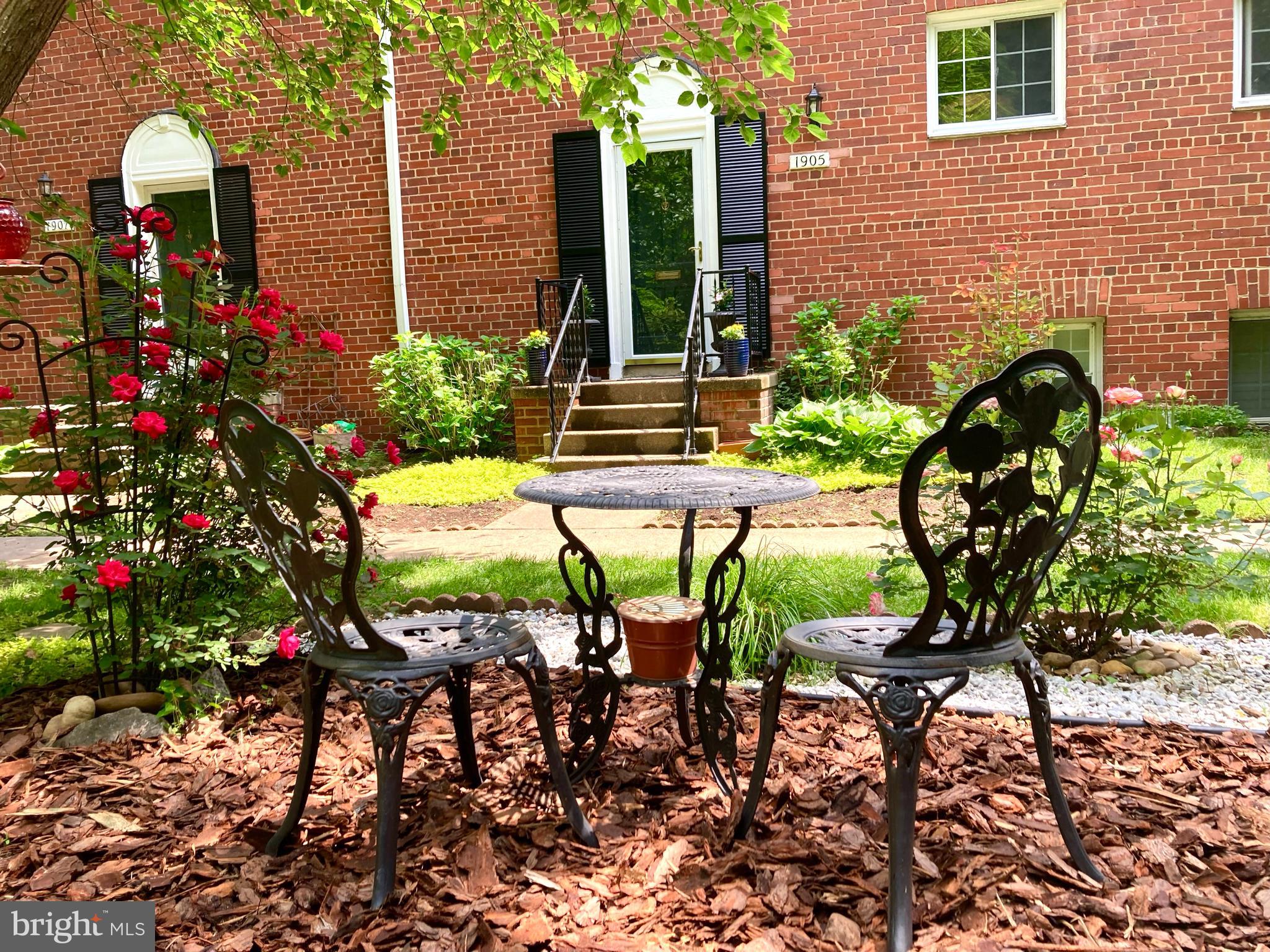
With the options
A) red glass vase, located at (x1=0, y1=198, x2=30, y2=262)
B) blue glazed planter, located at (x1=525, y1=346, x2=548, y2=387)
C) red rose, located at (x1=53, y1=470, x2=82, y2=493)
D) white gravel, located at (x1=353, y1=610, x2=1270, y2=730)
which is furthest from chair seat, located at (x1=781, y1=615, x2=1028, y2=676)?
blue glazed planter, located at (x1=525, y1=346, x2=548, y2=387)

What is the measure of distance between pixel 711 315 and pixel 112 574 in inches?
241

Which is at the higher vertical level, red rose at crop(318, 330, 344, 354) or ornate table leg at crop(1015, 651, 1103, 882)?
red rose at crop(318, 330, 344, 354)

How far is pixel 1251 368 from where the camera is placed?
7945 millimetres

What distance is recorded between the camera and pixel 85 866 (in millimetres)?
2004

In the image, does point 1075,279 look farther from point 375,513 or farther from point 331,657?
point 331,657

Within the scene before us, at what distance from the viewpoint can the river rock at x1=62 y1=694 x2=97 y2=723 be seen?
2678mm

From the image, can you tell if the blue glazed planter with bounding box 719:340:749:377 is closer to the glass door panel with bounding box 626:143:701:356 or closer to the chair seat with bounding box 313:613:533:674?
the glass door panel with bounding box 626:143:701:356

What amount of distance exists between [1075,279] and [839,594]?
19.1 ft

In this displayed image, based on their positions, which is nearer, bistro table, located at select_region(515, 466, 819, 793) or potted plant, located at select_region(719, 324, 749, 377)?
bistro table, located at select_region(515, 466, 819, 793)

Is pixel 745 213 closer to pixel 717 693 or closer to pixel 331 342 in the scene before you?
pixel 331 342

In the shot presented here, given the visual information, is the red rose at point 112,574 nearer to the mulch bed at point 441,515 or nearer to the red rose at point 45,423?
the red rose at point 45,423

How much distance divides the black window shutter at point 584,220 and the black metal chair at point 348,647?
22.3 feet

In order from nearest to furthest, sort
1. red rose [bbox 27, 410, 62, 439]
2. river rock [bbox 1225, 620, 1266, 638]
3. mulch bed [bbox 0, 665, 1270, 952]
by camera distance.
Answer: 1. mulch bed [bbox 0, 665, 1270, 952]
2. red rose [bbox 27, 410, 62, 439]
3. river rock [bbox 1225, 620, 1266, 638]

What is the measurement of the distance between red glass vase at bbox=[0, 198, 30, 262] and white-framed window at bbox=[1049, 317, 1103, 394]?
7.63 metres
